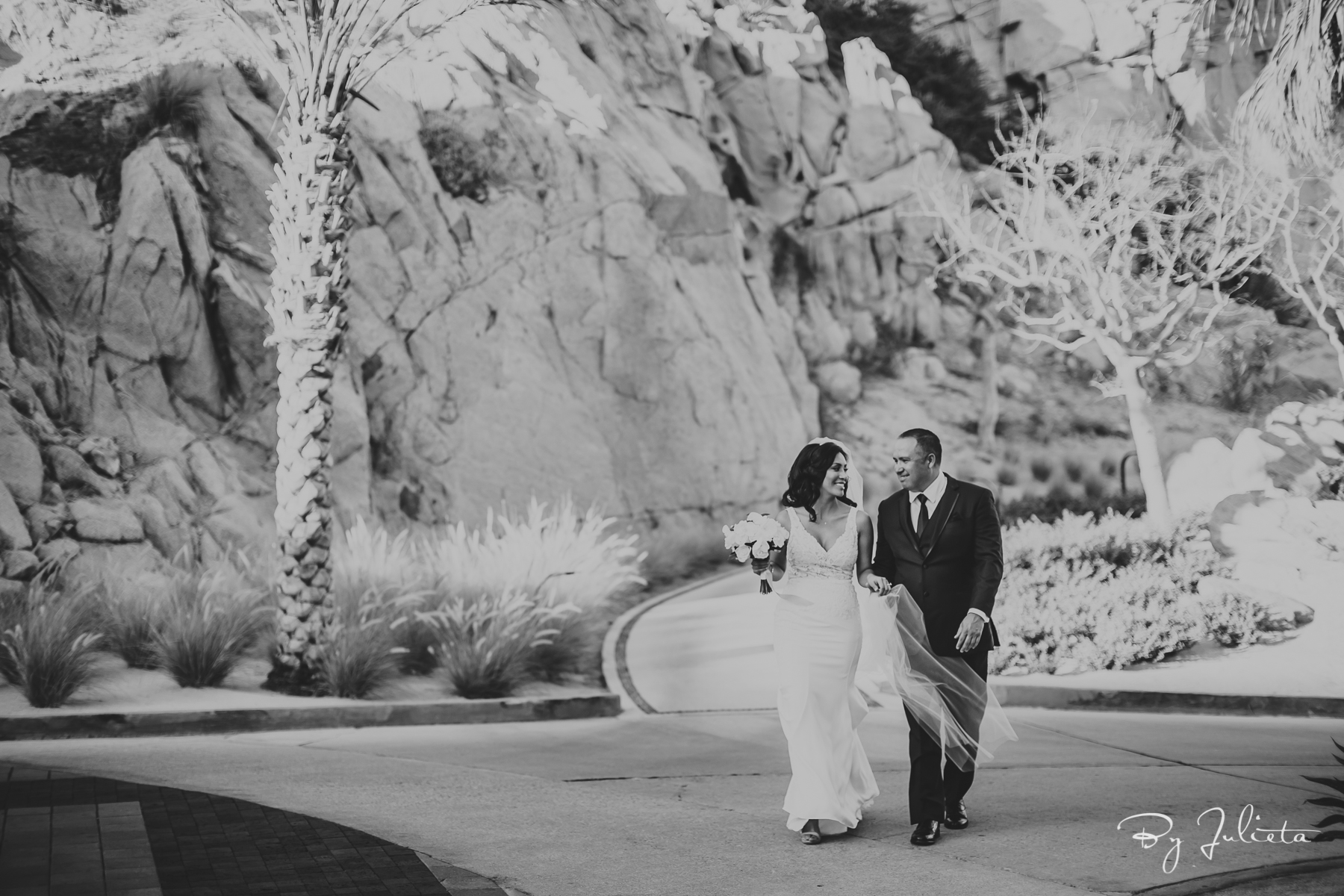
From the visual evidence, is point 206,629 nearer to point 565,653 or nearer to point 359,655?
point 359,655

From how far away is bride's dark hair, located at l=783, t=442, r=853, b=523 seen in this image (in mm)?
6328

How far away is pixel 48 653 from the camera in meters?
9.10

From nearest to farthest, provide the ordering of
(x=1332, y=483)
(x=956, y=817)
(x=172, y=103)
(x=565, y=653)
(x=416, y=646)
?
1. (x=956, y=817)
2. (x=416, y=646)
3. (x=565, y=653)
4. (x=172, y=103)
5. (x=1332, y=483)

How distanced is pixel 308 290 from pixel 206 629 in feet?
9.46

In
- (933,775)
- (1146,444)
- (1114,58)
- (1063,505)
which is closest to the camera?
(933,775)

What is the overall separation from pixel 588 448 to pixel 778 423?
489 centimetres

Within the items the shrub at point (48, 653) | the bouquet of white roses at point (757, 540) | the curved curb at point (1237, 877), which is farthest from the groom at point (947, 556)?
the shrub at point (48, 653)

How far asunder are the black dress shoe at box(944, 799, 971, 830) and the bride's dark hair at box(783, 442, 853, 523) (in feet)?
5.49

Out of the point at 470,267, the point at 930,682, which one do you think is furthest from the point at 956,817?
the point at 470,267

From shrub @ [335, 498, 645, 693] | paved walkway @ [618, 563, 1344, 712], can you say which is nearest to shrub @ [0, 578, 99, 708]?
shrub @ [335, 498, 645, 693]

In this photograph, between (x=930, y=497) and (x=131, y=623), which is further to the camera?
(x=131, y=623)

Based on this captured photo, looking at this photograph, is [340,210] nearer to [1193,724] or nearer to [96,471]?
[96,471]

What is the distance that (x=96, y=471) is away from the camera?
1381 centimetres

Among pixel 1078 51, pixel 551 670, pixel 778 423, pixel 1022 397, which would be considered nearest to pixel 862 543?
pixel 551 670
